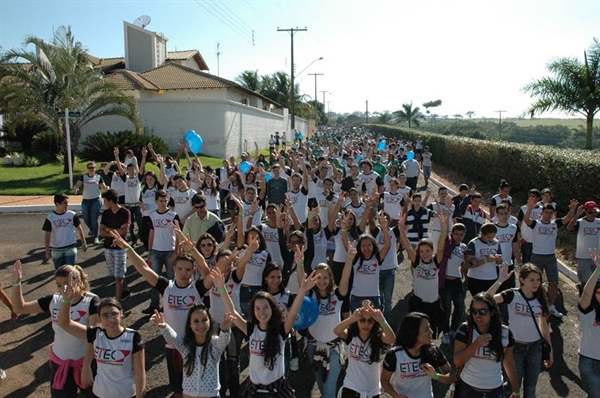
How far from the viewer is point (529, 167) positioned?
1528 centimetres

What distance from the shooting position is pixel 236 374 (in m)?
4.94

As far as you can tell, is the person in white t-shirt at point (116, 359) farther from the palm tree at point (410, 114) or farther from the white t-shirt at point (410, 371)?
the palm tree at point (410, 114)

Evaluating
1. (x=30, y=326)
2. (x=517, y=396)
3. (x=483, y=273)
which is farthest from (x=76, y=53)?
(x=517, y=396)

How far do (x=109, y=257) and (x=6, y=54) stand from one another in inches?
558

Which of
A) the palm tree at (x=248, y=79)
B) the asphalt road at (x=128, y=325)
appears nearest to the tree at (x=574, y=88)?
the asphalt road at (x=128, y=325)

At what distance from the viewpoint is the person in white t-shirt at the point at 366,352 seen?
12.9 ft

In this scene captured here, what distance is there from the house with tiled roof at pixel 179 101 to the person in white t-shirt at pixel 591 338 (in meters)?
21.8

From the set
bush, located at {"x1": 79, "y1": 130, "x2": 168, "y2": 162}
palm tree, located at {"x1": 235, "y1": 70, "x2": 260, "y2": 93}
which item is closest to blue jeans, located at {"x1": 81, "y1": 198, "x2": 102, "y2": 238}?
bush, located at {"x1": 79, "y1": 130, "x2": 168, "y2": 162}

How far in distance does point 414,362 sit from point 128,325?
4307 millimetres

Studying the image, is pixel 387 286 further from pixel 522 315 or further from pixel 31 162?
pixel 31 162

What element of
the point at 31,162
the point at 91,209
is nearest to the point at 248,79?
the point at 31,162

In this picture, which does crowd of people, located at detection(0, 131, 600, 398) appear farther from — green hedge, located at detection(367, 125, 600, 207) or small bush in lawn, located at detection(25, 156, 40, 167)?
small bush in lawn, located at detection(25, 156, 40, 167)

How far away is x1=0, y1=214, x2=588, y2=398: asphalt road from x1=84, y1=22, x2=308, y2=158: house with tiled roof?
1554 centimetres

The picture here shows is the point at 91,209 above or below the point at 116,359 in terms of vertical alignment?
above
